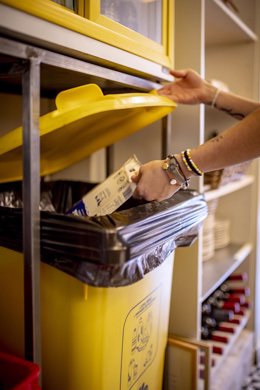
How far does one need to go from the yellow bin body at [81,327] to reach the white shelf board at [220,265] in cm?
52

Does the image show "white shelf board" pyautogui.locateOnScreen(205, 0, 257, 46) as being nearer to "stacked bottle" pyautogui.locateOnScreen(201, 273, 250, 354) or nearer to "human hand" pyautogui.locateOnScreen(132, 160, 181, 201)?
"human hand" pyautogui.locateOnScreen(132, 160, 181, 201)

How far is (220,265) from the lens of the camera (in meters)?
1.74

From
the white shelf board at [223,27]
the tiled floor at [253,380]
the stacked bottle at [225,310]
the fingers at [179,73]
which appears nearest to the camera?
the fingers at [179,73]

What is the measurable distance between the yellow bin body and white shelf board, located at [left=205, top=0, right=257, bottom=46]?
1.04 m

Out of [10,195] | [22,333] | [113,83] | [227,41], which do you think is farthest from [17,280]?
[227,41]

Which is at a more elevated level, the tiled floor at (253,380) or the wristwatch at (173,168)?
the wristwatch at (173,168)

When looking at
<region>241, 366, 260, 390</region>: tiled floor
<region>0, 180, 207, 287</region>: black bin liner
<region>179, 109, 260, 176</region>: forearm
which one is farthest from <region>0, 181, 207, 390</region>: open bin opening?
<region>241, 366, 260, 390</region>: tiled floor

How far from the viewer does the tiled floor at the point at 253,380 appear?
1888 mm

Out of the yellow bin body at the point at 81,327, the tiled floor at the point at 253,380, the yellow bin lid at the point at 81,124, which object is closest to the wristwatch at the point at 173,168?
the yellow bin lid at the point at 81,124

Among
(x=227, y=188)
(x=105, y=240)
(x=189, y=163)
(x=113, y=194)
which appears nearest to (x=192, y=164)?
(x=189, y=163)

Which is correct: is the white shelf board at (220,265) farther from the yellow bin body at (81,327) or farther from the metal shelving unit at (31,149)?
the metal shelving unit at (31,149)

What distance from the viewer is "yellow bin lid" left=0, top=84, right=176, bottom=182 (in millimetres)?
815

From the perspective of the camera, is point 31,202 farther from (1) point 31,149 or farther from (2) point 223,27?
(2) point 223,27

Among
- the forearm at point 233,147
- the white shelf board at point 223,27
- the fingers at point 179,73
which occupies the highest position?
the white shelf board at point 223,27
